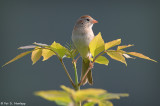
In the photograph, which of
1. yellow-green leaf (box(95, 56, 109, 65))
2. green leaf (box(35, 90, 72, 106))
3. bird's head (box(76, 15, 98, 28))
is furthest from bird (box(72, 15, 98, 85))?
green leaf (box(35, 90, 72, 106))

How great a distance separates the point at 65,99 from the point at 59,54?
210mm

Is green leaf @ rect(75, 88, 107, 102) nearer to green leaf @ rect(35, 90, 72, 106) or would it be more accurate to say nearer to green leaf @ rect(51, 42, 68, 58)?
green leaf @ rect(35, 90, 72, 106)

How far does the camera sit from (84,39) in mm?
817

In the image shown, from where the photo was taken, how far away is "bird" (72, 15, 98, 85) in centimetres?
71

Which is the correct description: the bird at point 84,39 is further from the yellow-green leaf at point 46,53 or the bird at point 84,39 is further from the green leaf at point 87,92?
the green leaf at point 87,92

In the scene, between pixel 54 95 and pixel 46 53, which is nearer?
pixel 54 95

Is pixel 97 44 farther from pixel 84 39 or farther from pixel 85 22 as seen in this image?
pixel 85 22

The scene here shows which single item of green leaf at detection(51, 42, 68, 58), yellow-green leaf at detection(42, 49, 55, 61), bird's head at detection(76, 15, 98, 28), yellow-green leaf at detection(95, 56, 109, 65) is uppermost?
bird's head at detection(76, 15, 98, 28)

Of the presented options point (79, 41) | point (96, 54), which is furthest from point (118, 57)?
point (79, 41)

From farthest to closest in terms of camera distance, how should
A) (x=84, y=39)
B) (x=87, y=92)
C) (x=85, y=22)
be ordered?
(x=85, y=22)
(x=84, y=39)
(x=87, y=92)

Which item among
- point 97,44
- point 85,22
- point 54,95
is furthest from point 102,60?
point 85,22

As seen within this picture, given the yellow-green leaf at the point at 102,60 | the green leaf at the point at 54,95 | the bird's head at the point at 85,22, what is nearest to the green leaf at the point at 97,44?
the yellow-green leaf at the point at 102,60

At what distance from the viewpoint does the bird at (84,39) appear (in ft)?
2.32

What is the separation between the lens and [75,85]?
Answer: 0.42 metres
